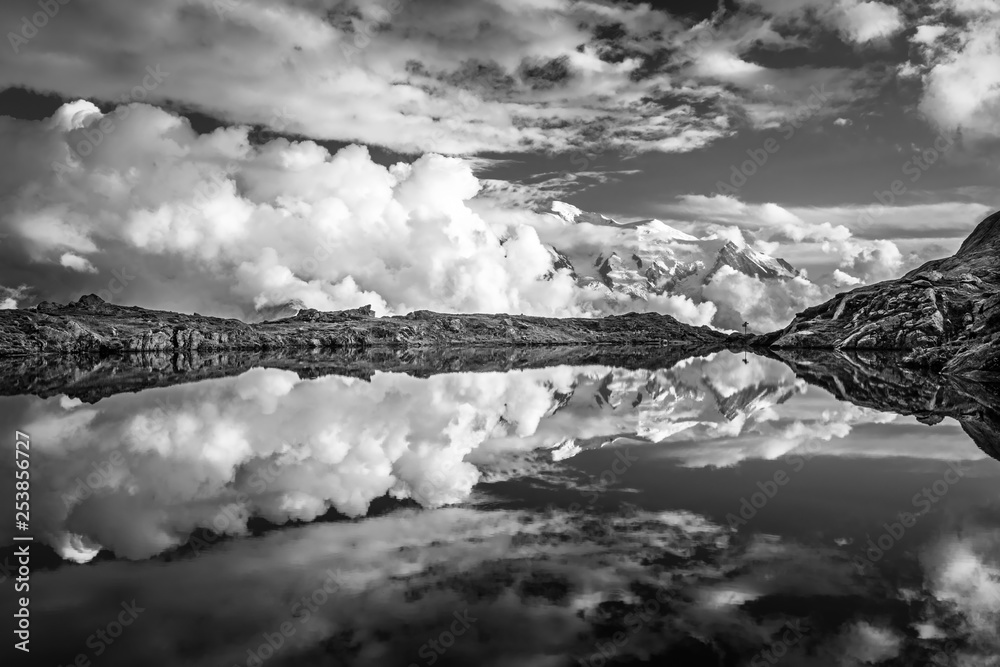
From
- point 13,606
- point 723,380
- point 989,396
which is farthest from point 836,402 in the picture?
point 13,606

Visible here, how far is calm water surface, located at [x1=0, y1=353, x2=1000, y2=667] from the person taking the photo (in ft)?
34.9

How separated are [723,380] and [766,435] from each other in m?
47.4

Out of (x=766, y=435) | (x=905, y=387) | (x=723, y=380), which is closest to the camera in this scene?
(x=766, y=435)

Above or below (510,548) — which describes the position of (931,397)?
below

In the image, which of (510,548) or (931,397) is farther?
(931,397)

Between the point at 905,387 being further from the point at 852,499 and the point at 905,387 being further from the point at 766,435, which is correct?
the point at 852,499

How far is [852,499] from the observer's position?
67.5 ft

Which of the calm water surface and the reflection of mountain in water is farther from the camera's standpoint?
the reflection of mountain in water

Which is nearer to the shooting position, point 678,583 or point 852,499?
point 678,583

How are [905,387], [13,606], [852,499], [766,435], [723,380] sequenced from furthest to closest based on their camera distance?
[723,380] → [905,387] → [766,435] → [852,499] → [13,606]

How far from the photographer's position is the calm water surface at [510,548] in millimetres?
10641

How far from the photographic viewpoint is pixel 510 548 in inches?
603

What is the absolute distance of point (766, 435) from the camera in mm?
34406

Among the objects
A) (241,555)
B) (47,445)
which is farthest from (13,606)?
(47,445)
